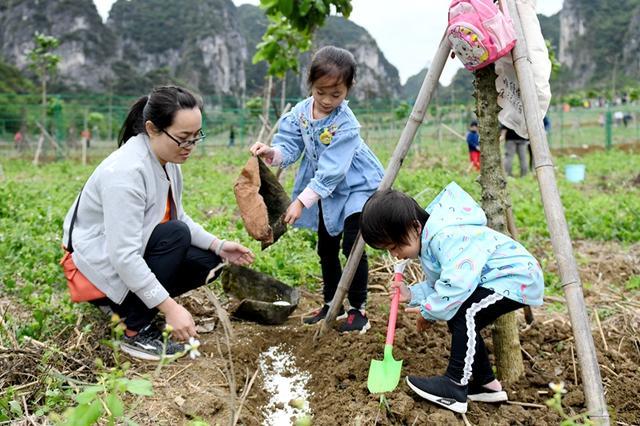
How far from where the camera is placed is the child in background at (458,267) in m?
2.01

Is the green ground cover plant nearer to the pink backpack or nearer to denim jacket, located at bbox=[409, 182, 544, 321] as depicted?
denim jacket, located at bbox=[409, 182, 544, 321]

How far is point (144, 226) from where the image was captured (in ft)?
8.41

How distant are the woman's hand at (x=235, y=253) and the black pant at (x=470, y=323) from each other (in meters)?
1.08

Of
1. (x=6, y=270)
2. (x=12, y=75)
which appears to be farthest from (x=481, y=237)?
(x=12, y=75)

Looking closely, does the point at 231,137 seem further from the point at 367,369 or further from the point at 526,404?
the point at 526,404

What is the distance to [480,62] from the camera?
212 cm

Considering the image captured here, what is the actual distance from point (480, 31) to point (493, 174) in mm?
546

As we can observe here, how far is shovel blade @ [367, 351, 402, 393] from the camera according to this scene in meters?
2.13

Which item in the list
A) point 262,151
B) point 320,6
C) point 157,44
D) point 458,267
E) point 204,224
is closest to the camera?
point 458,267

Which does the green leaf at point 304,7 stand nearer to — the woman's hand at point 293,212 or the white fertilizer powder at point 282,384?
the woman's hand at point 293,212

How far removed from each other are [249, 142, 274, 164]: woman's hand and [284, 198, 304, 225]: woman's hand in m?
0.30

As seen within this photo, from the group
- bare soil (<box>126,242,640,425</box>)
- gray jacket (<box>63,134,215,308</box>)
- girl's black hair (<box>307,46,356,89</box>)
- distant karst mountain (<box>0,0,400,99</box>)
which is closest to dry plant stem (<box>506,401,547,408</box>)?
bare soil (<box>126,242,640,425</box>)

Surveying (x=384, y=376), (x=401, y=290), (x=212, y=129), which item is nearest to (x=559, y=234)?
(x=401, y=290)

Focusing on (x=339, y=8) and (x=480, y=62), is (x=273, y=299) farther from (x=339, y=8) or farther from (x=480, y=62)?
(x=339, y=8)
